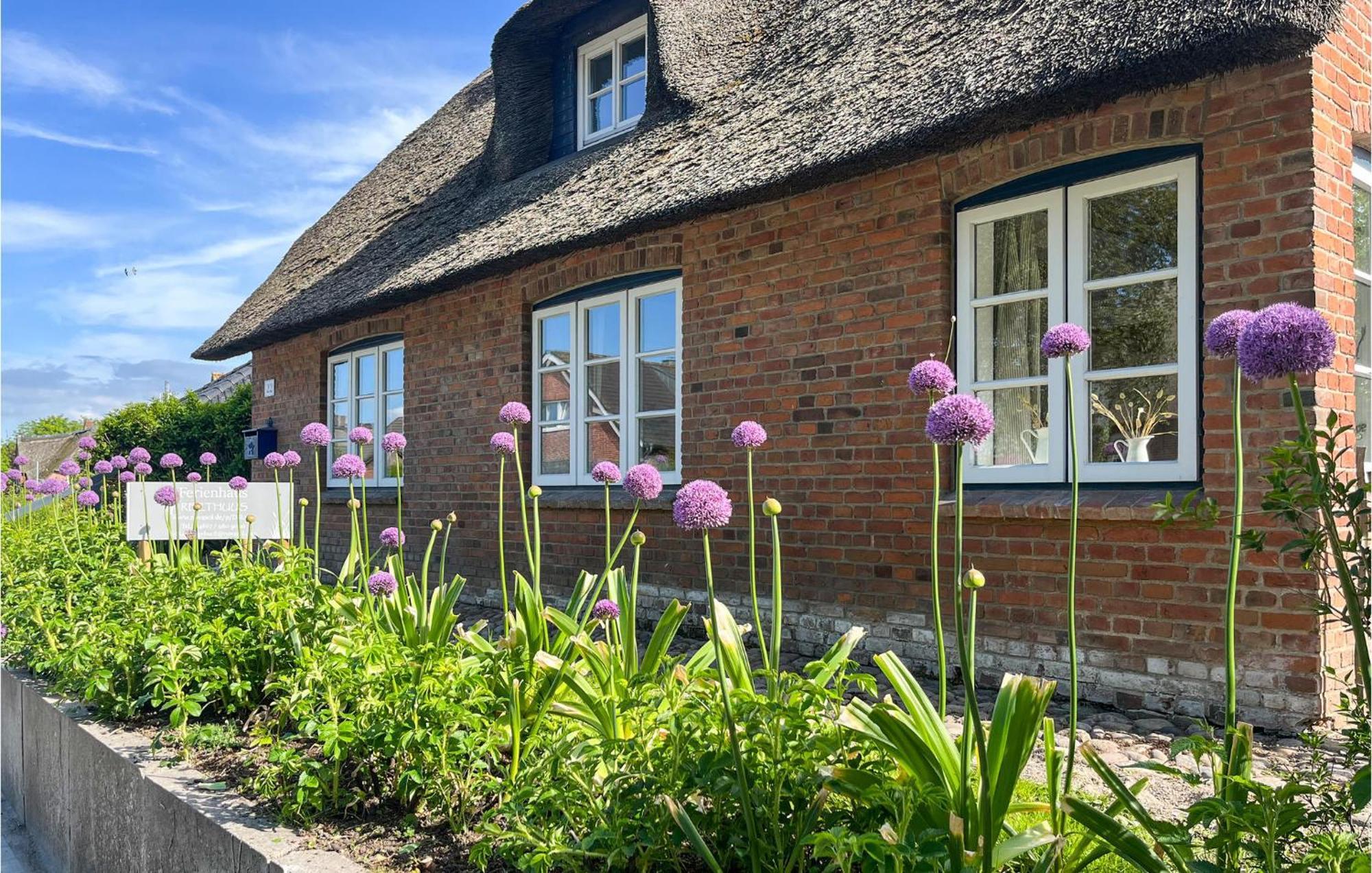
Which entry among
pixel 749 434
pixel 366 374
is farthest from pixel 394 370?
pixel 749 434

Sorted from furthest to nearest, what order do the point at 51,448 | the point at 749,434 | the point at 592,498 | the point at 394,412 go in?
the point at 51,448
the point at 394,412
the point at 592,498
the point at 749,434

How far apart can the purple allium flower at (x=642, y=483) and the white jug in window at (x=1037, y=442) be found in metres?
2.63

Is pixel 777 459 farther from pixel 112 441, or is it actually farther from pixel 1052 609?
pixel 112 441

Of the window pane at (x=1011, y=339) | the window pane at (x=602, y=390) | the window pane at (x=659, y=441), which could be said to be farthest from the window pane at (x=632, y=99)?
the window pane at (x=1011, y=339)

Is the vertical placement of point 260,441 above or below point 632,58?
below

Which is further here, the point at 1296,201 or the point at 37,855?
the point at 37,855

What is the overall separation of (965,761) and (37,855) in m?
4.50

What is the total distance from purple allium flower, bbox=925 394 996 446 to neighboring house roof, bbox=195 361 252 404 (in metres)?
25.3

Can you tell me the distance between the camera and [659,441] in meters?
7.23

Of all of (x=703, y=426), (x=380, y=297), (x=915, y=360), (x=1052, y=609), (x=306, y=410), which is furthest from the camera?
(x=306, y=410)

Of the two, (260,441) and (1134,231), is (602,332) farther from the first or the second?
(260,441)

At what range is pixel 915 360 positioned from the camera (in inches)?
213

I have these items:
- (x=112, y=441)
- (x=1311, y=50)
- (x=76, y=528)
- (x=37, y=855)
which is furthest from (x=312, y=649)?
(x=112, y=441)

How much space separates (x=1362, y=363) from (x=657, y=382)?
4271mm
